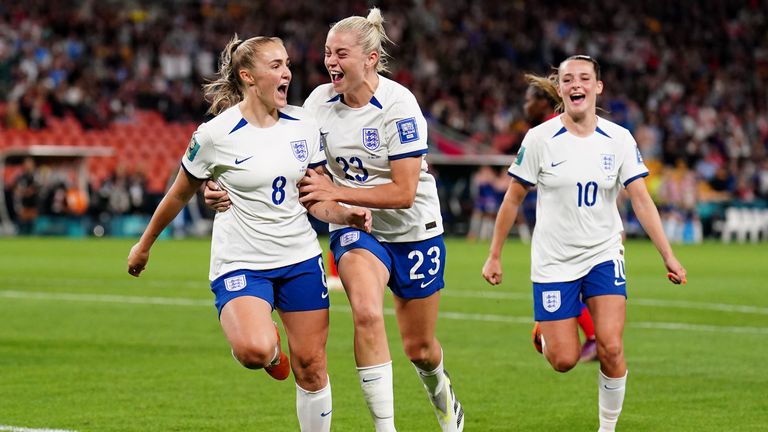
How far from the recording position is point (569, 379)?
404 inches

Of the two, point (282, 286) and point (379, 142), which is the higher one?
point (379, 142)

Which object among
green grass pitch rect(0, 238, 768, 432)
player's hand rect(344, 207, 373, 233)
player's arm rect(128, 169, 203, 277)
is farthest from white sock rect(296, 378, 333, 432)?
green grass pitch rect(0, 238, 768, 432)

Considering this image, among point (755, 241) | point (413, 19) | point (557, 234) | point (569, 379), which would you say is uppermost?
point (413, 19)

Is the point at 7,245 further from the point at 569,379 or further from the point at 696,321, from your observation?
the point at 569,379

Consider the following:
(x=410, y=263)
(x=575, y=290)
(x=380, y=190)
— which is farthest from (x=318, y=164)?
(x=575, y=290)

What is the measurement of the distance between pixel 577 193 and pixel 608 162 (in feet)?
0.88

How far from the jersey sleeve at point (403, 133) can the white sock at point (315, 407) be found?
1398 millimetres

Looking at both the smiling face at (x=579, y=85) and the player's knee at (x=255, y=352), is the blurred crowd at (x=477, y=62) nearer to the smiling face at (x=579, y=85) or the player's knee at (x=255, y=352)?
the smiling face at (x=579, y=85)

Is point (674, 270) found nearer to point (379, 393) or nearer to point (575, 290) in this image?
point (575, 290)

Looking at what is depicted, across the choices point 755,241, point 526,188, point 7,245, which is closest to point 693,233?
point 755,241

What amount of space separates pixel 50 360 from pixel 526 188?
16.6 ft

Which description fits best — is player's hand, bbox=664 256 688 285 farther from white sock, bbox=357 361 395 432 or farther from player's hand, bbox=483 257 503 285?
white sock, bbox=357 361 395 432

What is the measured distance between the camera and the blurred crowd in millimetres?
35250

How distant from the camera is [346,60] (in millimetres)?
7168
